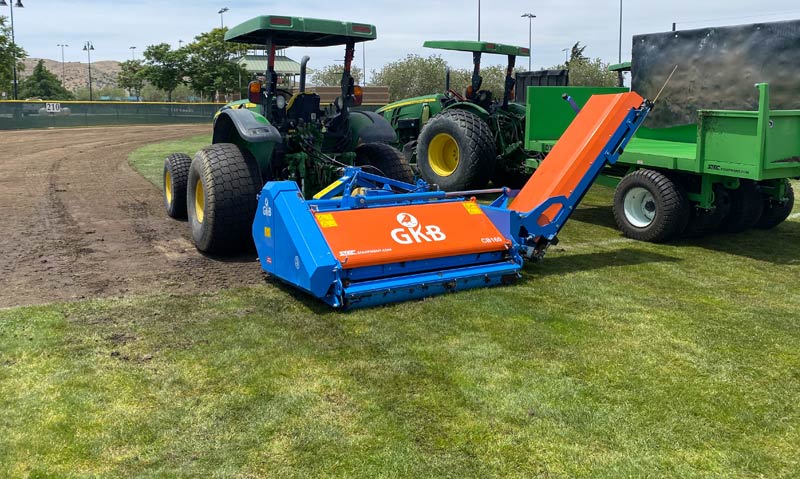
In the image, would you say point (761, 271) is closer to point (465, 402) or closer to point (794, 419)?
point (794, 419)

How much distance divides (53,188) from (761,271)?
9.80 m

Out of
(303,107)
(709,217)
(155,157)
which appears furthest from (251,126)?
(155,157)

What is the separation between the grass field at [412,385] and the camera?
2.99 m

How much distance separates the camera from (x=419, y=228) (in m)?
5.39

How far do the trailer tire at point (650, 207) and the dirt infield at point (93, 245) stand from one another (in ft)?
13.8

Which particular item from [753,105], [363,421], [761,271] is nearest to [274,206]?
[363,421]

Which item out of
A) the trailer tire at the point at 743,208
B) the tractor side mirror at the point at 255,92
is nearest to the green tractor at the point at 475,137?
the trailer tire at the point at 743,208

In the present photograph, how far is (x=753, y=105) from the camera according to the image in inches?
356

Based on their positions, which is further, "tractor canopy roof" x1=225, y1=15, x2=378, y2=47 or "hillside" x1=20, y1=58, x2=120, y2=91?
"hillside" x1=20, y1=58, x2=120, y2=91

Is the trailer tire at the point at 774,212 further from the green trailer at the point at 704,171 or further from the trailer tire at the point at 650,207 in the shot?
the trailer tire at the point at 650,207

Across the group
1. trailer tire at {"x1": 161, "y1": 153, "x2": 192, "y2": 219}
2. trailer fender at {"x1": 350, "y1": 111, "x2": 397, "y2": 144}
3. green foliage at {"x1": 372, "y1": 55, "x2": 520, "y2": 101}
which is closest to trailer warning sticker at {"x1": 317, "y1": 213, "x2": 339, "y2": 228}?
trailer fender at {"x1": 350, "y1": 111, "x2": 397, "y2": 144}

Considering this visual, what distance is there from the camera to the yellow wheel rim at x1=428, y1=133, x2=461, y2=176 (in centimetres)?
1040

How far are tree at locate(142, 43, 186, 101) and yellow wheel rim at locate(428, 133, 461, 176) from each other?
151ft

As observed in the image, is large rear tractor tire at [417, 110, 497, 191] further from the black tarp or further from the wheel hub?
the black tarp
